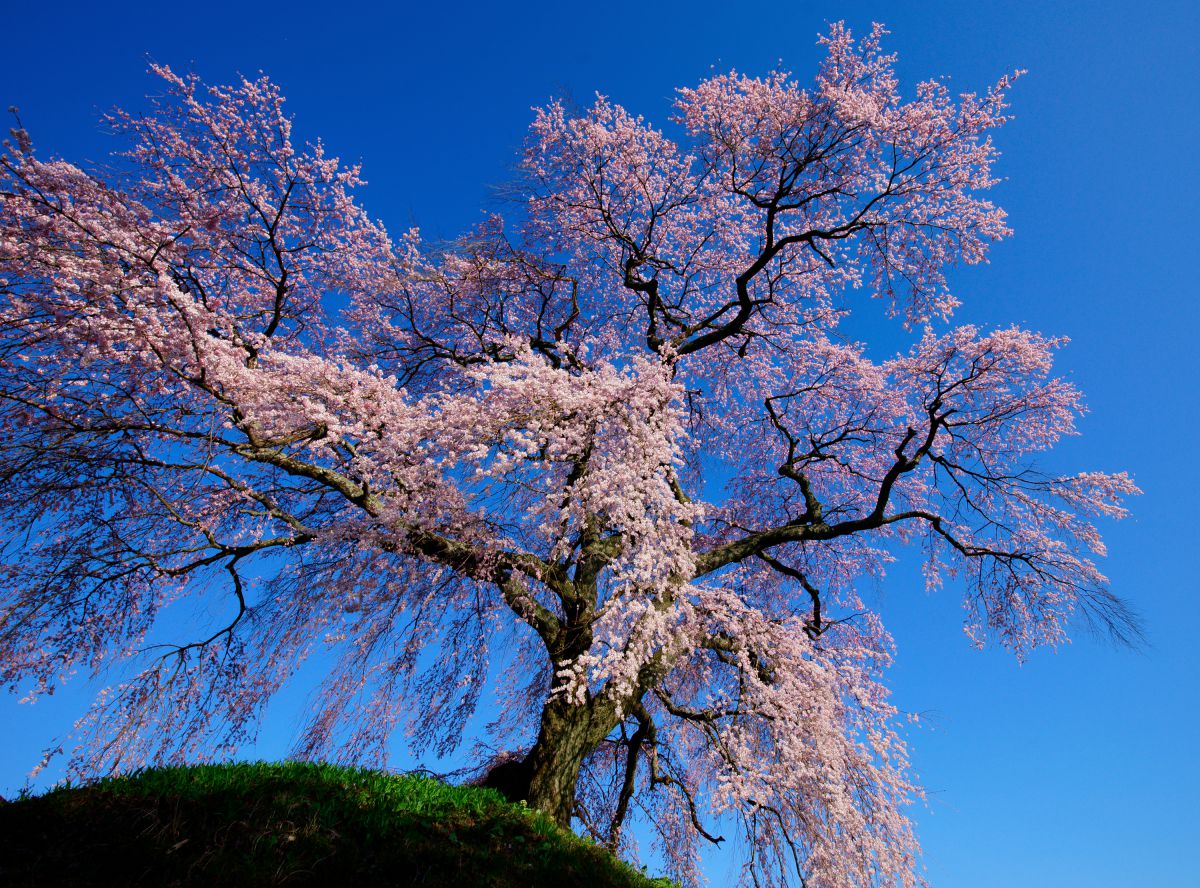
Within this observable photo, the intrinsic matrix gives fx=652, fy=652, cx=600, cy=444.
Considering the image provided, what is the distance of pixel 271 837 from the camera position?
4.62 m

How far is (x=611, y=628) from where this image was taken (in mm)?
6461

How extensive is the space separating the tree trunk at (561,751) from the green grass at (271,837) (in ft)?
3.99

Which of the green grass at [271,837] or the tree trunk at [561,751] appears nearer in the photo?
the green grass at [271,837]

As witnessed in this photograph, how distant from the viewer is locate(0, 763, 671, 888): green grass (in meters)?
4.23

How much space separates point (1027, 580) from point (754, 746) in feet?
16.6

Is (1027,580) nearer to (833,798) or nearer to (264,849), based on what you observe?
(833,798)

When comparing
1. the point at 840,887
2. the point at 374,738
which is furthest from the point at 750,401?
the point at 374,738

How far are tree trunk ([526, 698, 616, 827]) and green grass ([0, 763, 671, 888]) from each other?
1217 millimetres

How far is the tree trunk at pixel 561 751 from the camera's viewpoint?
24.4 feet

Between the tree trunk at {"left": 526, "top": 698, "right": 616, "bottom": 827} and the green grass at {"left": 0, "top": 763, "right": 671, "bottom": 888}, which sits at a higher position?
the tree trunk at {"left": 526, "top": 698, "right": 616, "bottom": 827}

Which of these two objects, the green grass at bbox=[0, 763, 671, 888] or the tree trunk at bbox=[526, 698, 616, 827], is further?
the tree trunk at bbox=[526, 698, 616, 827]

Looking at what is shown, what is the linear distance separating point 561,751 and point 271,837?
3682 millimetres

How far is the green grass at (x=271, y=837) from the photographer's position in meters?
4.23

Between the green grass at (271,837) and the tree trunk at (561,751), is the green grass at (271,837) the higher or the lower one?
Answer: the lower one
